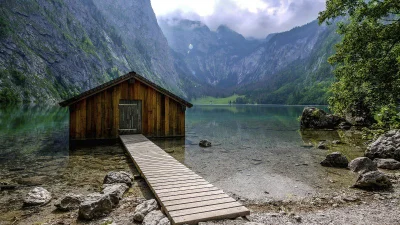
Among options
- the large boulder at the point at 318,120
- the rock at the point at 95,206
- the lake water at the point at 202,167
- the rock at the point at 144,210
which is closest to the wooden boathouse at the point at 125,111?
the lake water at the point at 202,167

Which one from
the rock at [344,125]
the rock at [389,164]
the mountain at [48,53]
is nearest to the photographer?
the rock at [389,164]

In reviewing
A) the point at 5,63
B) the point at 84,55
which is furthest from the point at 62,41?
the point at 5,63

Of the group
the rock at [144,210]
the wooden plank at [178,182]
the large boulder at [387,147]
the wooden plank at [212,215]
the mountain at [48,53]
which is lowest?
the rock at [144,210]

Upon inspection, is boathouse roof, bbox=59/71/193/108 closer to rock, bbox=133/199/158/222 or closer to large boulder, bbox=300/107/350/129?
rock, bbox=133/199/158/222

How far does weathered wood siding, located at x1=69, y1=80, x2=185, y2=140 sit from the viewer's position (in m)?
18.8

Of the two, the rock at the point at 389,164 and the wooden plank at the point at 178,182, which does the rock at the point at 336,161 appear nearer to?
the rock at the point at 389,164

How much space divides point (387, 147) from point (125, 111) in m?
17.4

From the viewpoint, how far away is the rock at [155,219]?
18.8ft

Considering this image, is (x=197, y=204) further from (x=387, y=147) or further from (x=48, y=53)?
(x=48, y=53)

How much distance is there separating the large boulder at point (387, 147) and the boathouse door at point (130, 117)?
15.6 meters

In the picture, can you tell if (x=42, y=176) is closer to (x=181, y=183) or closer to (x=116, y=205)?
(x=116, y=205)

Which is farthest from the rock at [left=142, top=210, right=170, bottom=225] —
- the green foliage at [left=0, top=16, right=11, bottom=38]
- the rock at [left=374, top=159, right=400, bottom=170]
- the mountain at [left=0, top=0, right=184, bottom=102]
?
the green foliage at [left=0, top=16, right=11, bottom=38]

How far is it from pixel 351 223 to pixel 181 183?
4.64 m

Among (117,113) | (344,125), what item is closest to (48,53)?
(117,113)
